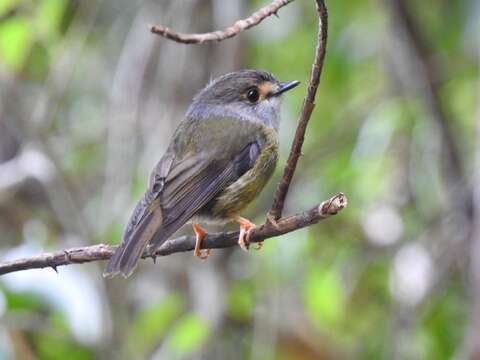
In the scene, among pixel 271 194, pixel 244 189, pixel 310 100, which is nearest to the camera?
pixel 310 100

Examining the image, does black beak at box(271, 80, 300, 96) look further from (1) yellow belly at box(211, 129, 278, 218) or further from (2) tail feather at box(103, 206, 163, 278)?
(2) tail feather at box(103, 206, 163, 278)

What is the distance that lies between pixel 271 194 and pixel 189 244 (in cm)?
264

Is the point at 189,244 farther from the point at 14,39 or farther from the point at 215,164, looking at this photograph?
the point at 14,39

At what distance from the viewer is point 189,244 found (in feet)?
9.37

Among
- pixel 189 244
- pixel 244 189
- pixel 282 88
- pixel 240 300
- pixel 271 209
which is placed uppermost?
pixel 282 88

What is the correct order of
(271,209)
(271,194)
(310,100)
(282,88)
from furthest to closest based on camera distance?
(271,194), (282,88), (271,209), (310,100)

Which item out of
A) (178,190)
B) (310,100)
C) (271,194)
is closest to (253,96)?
(178,190)

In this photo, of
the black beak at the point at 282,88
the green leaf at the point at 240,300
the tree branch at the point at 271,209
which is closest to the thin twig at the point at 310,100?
the tree branch at the point at 271,209

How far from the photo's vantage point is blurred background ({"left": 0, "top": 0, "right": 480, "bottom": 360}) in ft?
14.7

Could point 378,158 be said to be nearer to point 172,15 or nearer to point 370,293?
point 370,293

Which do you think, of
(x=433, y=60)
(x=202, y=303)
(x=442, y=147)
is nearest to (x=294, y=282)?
(x=202, y=303)

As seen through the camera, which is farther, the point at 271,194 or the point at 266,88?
the point at 271,194

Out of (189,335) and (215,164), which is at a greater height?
(215,164)

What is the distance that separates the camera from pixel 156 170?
3566 mm
